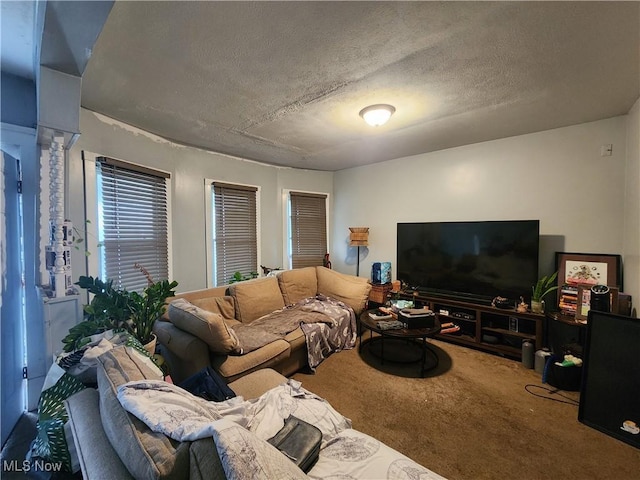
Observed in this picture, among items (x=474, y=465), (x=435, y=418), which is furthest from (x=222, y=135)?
(x=474, y=465)

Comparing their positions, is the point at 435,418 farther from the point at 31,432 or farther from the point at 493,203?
the point at 31,432

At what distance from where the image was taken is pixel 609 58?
1688mm

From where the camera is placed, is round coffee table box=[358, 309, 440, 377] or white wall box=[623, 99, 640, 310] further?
round coffee table box=[358, 309, 440, 377]

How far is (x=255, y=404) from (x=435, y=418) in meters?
1.41

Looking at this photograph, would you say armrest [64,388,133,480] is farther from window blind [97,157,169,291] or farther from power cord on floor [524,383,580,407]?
power cord on floor [524,383,580,407]

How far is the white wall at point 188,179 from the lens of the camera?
233cm

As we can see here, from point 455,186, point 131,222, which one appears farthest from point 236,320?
point 455,186

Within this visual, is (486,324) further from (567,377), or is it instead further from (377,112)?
(377,112)

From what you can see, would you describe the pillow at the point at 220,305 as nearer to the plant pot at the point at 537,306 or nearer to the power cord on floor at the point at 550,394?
the power cord on floor at the point at 550,394

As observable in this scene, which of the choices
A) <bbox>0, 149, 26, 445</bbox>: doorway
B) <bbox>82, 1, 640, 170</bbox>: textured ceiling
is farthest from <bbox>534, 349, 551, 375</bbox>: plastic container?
<bbox>0, 149, 26, 445</bbox>: doorway

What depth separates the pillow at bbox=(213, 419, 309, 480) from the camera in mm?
689

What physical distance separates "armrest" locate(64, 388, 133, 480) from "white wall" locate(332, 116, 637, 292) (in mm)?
3821

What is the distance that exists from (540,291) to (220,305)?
348 centimetres
